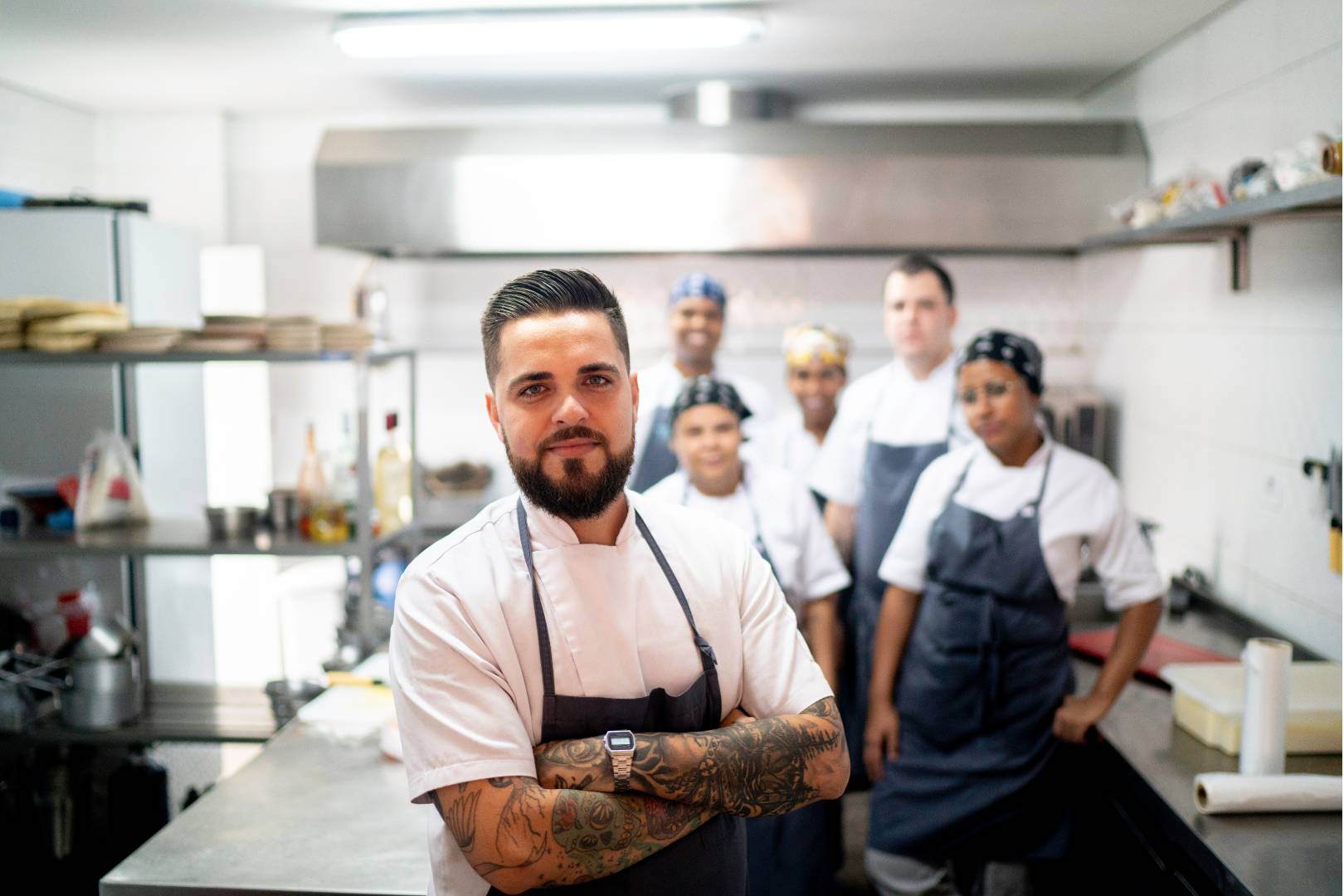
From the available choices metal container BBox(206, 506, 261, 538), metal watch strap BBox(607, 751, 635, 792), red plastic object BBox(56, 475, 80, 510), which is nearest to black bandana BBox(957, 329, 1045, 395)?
metal watch strap BBox(607, 751, 635, 792)

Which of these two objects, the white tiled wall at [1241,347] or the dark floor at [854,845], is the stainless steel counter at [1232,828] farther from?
the dark floor at [854,845]

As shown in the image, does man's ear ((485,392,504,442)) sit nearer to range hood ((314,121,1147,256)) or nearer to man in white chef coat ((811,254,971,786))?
man in white chef coat ((811,254,971,786))

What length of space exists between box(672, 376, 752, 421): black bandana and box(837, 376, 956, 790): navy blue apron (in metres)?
0.63

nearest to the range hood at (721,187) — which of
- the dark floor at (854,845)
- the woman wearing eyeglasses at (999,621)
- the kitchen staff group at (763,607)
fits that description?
the kitchen staff group at (763,607)

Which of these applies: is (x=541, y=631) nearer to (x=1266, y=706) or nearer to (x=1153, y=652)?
(x=1266, y=706)

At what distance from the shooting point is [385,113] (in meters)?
4.55

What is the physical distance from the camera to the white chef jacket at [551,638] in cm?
128

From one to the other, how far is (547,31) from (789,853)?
2.22m

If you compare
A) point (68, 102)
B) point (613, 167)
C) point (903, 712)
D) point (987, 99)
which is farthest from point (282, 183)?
point (903, 712)

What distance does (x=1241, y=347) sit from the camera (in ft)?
9.45

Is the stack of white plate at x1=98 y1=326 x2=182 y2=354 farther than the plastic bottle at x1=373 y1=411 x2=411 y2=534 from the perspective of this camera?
No

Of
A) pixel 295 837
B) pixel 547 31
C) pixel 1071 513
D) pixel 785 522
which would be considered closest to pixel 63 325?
pixel 547 31

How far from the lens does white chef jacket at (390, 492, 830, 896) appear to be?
128cm

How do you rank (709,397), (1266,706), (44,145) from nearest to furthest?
→ 1. (1266,706)
2. (709,397)
3. (44,145)
